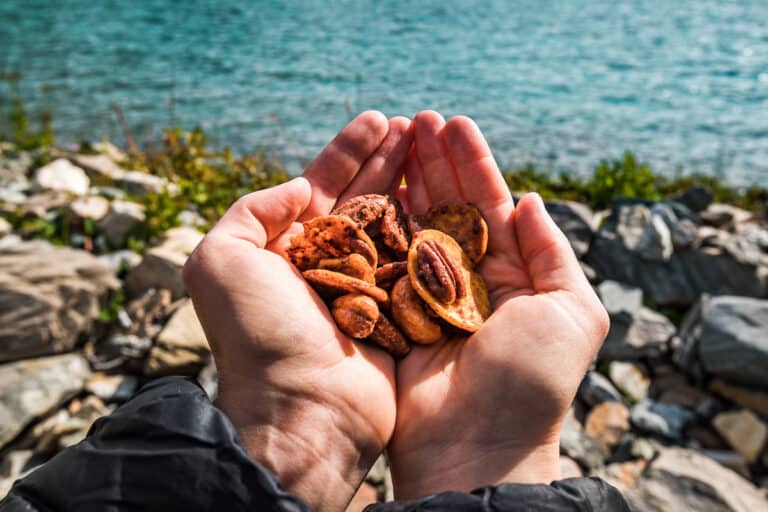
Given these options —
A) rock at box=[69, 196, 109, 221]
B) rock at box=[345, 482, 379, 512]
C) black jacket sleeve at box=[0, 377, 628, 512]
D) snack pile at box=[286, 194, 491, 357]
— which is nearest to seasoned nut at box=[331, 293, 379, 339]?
snack pile at box=[286, 194, 491, 357]

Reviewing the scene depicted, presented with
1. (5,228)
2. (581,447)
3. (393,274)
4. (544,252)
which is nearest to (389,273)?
(393,274)

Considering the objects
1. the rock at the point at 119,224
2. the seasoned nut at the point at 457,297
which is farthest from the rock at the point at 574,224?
the rock at the point at 119,224

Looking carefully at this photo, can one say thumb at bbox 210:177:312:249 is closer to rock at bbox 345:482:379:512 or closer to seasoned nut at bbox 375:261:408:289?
seasoned nut at bbox 375:261:408:289

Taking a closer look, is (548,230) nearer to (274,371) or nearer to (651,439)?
(274,371)

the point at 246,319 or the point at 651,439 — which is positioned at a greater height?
the point at 246,319

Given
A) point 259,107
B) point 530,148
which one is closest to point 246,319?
point 530,148

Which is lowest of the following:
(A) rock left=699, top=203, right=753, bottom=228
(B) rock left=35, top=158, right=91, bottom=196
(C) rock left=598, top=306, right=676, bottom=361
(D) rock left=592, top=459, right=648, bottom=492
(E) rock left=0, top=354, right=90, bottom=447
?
(D) rock left=592, top=459, right=648, bottom=492
